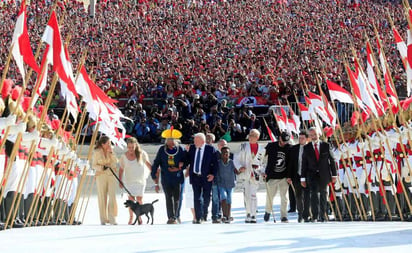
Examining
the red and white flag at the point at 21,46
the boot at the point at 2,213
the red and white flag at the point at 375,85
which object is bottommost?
the boot at the point at 2,213

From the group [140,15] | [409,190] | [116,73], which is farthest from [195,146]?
[140,15]

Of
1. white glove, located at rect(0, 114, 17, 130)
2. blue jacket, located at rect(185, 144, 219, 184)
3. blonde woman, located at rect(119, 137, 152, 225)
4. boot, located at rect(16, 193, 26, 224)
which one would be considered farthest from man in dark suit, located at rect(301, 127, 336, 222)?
white glove, located at rect(0, 114, 17, 130)

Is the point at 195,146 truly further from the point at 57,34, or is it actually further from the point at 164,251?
the point at 164,251

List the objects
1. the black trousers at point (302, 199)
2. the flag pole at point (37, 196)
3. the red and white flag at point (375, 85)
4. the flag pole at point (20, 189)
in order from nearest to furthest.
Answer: the flag pole at point (20, 189)
the flag pole at point (37, 196)
the black trousers at point (302, 199)
the red and white flag at point (375, 85)

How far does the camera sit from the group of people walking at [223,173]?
50.2 ft

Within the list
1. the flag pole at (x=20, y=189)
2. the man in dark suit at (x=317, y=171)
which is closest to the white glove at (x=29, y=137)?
the flag pole at (x=20, y=189)

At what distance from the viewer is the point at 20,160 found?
12.4 meters

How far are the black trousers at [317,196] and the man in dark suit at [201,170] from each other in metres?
1.51

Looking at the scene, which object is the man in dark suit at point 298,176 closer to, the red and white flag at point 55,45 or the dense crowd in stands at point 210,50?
the red and white flag at point 55,45

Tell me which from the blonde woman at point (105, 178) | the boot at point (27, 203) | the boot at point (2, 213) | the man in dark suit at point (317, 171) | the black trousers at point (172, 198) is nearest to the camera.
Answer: the boot at point (2, 213)

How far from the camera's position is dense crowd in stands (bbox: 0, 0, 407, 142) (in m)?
27.1

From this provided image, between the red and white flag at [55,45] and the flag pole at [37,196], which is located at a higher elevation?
the red and white flag at [55,45]

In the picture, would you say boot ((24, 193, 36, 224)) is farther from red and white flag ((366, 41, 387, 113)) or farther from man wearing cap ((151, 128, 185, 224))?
red and white flag ((366, 41, 387, 113))

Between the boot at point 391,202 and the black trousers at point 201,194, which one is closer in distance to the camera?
the boot at point 391,202
